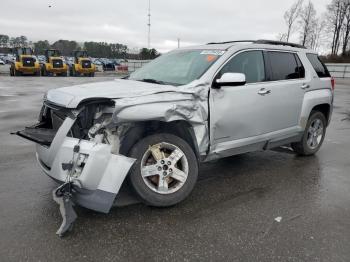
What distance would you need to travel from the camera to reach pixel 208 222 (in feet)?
10.8

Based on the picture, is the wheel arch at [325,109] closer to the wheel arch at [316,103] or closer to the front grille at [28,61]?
the wheel arch at [316,103]

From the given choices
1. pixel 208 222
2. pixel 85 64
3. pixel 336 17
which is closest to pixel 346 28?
pixel 336 17

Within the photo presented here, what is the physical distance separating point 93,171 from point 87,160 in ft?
0.38

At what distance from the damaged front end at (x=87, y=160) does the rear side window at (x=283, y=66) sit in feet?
8.66

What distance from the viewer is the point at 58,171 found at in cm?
312

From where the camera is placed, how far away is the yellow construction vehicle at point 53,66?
2714cm

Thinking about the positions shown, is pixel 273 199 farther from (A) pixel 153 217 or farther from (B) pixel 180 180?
(A) pixel 153 217

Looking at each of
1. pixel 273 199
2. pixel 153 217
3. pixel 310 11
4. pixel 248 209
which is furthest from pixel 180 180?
pixel 310 11

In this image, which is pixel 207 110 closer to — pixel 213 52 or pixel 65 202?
pixel 213 52

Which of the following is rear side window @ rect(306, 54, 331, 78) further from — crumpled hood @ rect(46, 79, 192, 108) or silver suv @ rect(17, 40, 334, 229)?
crumpled hood @ rect(46, 79, 192, 108)

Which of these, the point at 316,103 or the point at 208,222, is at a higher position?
the point at 316,103

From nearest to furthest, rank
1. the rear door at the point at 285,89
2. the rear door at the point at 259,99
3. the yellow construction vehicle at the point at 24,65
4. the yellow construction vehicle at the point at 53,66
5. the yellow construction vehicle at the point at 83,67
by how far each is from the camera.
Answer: the rear door at the point at 259,99, the rear door at the point at 285,89, the yellow construction vehicle at the point at 24,65, the yellow construction vehicle at the point at 53,66, the yellow construction vehicle at the point at 83,67

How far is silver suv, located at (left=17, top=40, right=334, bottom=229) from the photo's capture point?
3068 millimetres

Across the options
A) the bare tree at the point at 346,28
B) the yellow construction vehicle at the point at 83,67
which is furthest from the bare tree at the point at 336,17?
the yellow construction vehicle at the point at 83,67
